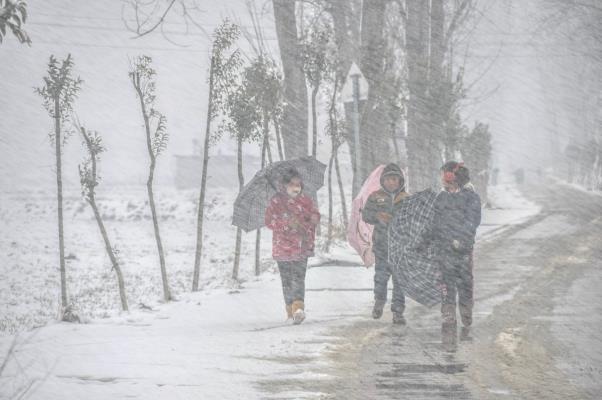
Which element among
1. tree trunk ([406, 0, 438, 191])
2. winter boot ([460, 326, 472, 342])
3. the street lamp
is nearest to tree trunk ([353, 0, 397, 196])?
the street lamp

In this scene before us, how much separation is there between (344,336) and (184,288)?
21.0 feet

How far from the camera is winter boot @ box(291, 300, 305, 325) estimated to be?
24.6 feet

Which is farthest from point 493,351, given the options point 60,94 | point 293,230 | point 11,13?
point 60,94

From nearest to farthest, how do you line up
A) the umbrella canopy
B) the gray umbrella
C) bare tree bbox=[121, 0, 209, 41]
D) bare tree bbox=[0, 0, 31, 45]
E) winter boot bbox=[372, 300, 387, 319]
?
bare tree bbox=[0, 0, 31, 45] → the umbrella canopy → winter boot bbox=[372, 300, 387, 319] → the gray umbrella → bare tree bbox=[121, 0, 209, 41]

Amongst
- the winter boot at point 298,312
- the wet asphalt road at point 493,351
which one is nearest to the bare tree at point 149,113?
the winter boot at point 298,312

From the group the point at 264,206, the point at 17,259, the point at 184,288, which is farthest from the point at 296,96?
the point at 17,259

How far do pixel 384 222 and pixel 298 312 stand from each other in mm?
1412

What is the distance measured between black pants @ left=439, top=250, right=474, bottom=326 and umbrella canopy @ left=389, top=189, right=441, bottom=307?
0.38 ft

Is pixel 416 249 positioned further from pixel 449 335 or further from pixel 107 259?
pixel 107 259

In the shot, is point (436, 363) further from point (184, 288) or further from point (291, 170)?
point (184, 288)

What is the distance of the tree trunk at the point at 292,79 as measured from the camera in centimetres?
1539

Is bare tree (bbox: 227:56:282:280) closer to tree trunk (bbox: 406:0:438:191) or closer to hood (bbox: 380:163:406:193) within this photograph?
hood (bbox: 380:163:406:193)

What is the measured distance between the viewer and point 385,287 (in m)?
7.84

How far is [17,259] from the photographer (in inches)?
707
